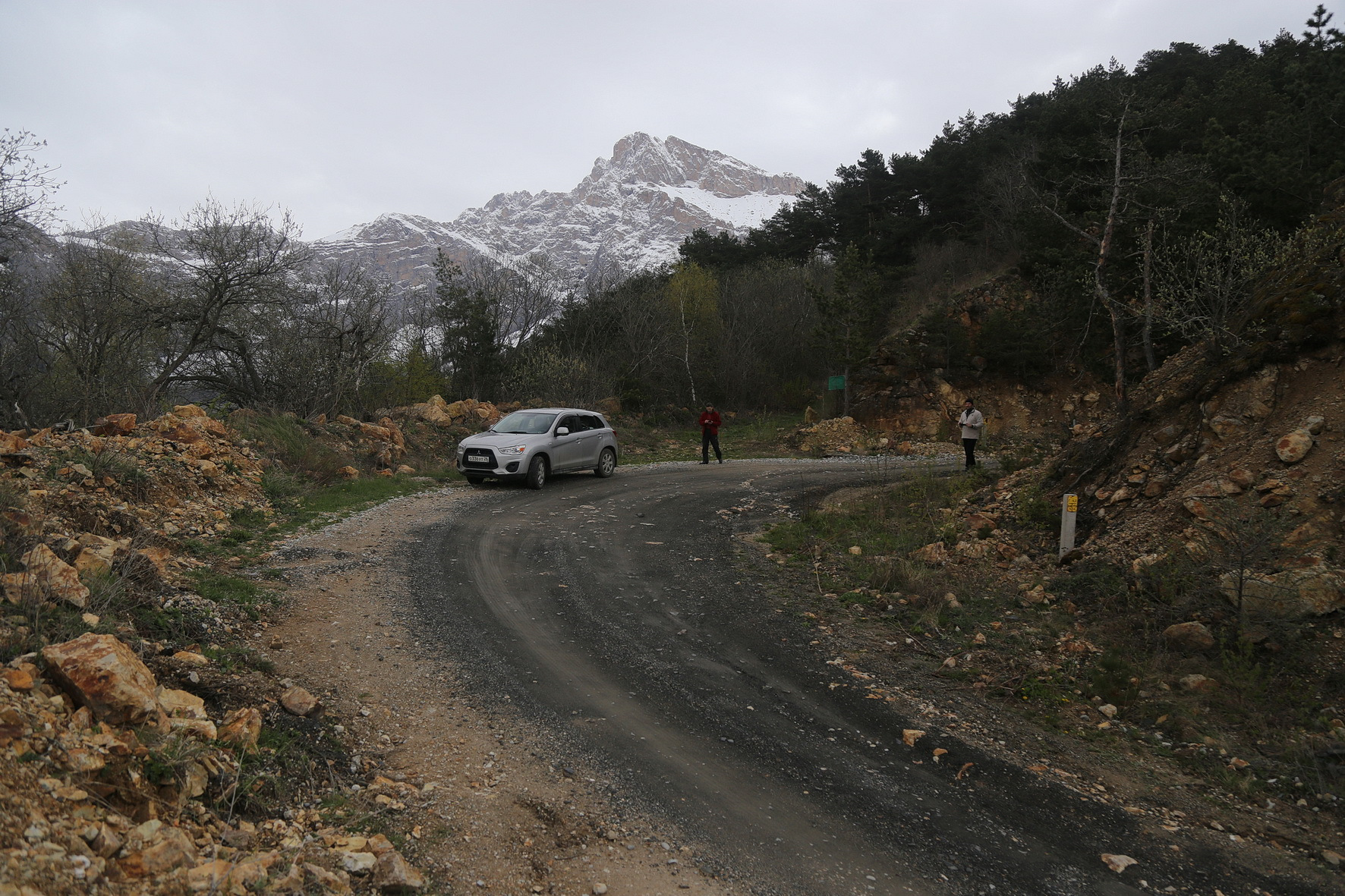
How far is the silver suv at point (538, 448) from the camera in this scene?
583 inches

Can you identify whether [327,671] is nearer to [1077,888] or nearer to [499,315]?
[1077,888]

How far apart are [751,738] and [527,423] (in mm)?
12102

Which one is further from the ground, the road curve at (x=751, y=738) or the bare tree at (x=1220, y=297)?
the bare tree at (x=1220, y=297)

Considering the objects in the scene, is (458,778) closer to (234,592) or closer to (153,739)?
(153,739)

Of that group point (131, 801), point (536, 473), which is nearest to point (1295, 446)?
point (131, 801)

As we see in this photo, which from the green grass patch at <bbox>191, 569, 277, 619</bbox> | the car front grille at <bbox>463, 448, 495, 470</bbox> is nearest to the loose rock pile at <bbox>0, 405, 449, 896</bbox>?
the green grass patch at <bbox>191, 569, 277, 619</bbox>

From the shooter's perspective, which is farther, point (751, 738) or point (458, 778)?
point (751, 738)

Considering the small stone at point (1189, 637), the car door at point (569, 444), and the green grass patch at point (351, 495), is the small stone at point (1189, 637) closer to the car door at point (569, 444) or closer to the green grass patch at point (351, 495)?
the green grass patch at point (351, 495)

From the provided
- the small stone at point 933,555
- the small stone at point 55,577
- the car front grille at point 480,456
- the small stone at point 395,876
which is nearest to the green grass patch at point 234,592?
the small stone at point 55,577

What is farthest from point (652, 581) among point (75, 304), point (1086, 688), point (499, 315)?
point (499, 315)

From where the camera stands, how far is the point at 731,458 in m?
22.9

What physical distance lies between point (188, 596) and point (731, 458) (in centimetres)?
1794

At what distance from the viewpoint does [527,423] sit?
16.0 metres

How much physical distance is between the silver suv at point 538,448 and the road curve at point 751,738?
17.1ft
